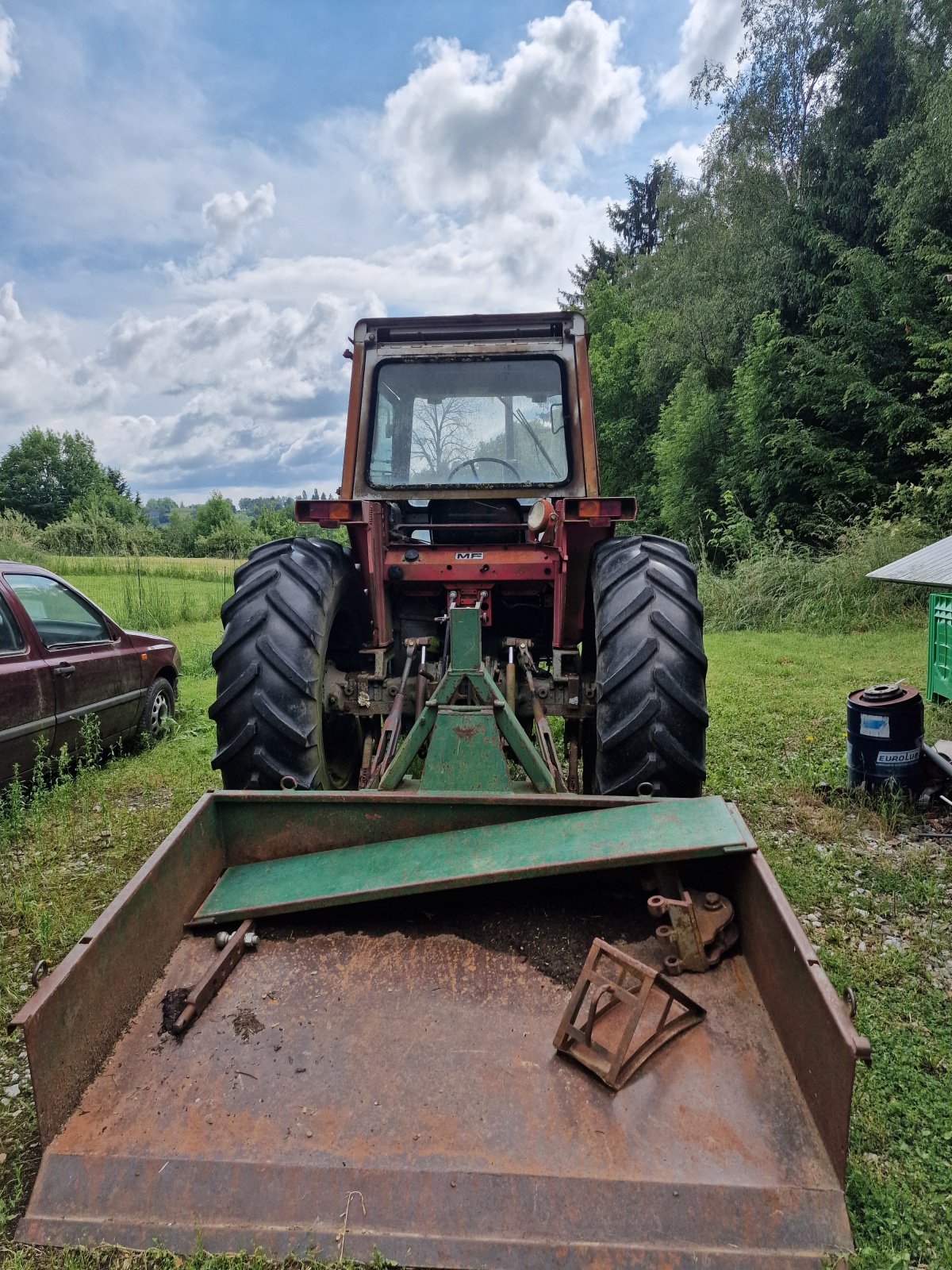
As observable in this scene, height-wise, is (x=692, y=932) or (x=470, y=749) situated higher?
(x=470, y=749)

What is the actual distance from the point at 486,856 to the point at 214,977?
2.40 feet

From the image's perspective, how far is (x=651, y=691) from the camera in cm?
264

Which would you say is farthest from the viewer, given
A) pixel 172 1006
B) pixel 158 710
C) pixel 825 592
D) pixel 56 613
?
pixel 825 592

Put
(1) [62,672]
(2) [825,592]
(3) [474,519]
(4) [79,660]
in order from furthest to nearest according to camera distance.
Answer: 1. (2) [825,592]
2. (4) [79,660]
3. (1) [62,672]
4. (3) [474,519]

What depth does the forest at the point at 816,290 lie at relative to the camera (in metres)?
11.9

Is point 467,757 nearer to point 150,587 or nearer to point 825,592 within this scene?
point 825,592

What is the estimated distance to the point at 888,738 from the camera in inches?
158

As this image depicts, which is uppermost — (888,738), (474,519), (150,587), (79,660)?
(474,519)

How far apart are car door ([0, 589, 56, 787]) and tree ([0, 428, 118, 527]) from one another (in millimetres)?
56893

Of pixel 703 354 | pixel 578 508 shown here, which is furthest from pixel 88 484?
pixel 578 508

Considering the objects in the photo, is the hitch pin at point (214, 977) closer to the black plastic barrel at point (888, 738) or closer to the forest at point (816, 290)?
the black plastic barrel at point (888, 738)

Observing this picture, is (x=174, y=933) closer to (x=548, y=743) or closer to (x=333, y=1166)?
(x=333, y=1166)

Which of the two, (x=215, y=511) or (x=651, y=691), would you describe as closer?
(x=651, y=691)

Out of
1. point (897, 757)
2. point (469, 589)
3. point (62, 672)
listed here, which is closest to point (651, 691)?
point (469, 589)
